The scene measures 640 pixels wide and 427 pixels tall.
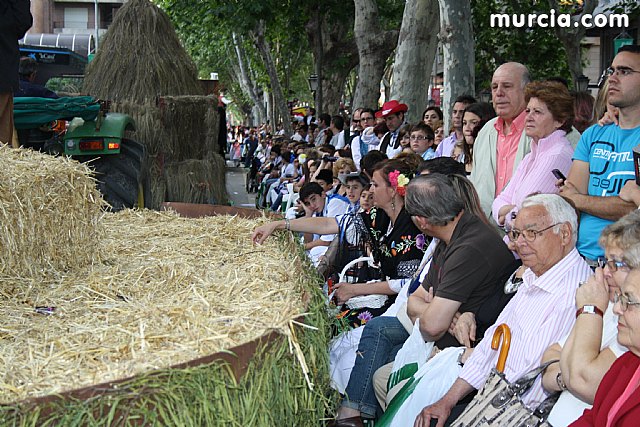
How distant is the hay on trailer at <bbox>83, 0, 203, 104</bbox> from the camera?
40.0 feet

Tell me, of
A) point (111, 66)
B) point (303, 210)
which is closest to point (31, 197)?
point (303, 210)

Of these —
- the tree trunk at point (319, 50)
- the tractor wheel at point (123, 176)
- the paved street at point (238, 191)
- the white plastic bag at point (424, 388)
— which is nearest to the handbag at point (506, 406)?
the white plastic bag at point (424, 388)

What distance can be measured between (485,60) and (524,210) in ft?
80.1

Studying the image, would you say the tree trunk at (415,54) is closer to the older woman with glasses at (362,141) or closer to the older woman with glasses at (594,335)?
the older woman with glasses at (362,141)

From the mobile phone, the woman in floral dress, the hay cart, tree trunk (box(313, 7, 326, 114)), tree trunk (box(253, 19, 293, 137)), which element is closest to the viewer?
the mobile phone

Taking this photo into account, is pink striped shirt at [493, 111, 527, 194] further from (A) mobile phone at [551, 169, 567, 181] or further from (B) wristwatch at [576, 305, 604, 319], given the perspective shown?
(B) wristwatch at [576, 305, 604, 319]

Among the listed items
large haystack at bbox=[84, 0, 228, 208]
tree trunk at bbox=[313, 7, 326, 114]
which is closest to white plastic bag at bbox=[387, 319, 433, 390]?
large haystack at bbox=[84, 0, 228, 208]

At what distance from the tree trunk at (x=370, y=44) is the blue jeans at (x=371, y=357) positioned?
1134cm

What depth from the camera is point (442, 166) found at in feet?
16.0

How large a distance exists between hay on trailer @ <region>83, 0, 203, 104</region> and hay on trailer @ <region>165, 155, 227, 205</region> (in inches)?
40.7

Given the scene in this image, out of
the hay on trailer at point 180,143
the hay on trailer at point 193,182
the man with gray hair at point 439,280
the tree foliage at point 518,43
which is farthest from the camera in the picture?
the tree foliage at point 518,43

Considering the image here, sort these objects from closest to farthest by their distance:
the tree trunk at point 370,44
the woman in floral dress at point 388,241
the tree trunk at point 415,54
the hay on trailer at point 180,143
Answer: the woman in floral dress at point 388,241, the tree trunk at point 415,54, the hay on trailer at point 180,143, the tree trunk at point 370,44

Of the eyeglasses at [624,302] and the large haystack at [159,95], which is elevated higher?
the large haystack at [159,95]

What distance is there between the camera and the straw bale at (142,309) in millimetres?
2768
